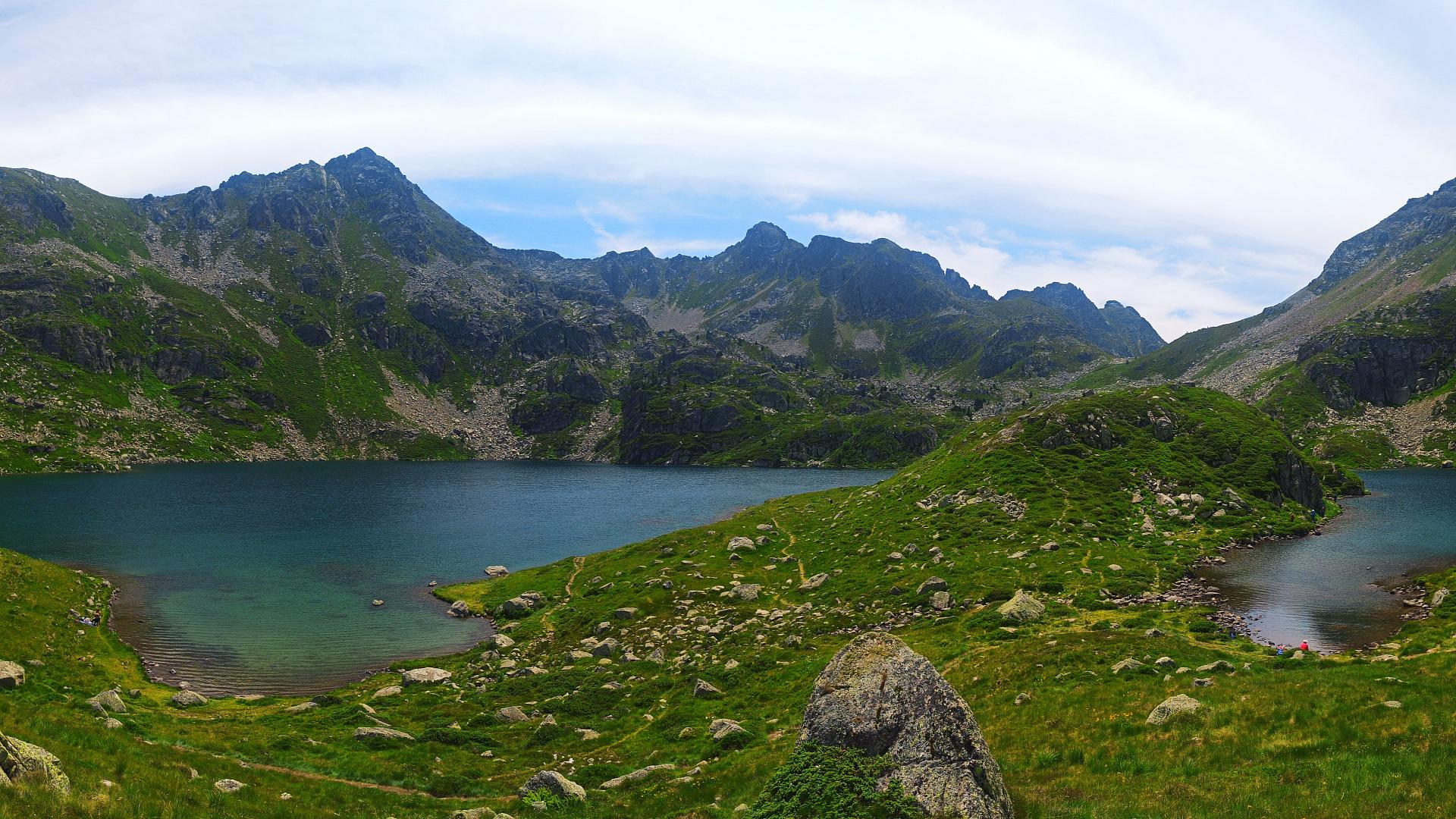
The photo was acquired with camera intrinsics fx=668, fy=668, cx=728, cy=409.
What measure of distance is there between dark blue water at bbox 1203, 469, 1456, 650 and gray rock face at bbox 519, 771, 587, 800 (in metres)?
43.1

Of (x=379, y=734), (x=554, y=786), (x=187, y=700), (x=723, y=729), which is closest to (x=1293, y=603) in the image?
(x=723, y=729)

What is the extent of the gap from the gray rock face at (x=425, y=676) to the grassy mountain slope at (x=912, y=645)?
1683 mm

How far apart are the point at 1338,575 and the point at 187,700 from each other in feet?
306

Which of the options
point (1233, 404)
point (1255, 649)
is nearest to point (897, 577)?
point (1255, 649)

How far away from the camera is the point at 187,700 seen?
45000 millimetres

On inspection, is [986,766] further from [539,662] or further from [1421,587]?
[1421,587]

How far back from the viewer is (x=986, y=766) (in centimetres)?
1725

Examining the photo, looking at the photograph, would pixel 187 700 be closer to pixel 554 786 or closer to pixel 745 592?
pixel 554 786

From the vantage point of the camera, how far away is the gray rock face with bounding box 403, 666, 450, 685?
49.8 metres

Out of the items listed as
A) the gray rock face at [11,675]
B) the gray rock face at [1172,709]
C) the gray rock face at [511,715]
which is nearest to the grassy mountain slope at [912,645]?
the gray rock face at [511,715]

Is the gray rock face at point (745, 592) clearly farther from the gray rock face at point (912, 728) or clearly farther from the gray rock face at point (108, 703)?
the gray rock face at point (912, 728)

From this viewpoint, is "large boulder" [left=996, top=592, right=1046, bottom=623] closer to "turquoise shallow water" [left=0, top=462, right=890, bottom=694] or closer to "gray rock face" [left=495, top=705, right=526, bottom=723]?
"gray rock face" [left=495, top=705, right=526, bottom=723]

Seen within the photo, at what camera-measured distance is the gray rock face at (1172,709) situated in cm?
2400

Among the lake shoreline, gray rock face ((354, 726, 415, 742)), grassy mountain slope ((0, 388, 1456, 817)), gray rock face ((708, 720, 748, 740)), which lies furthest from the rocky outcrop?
gray rock face ((354, 726, 415, 742))
